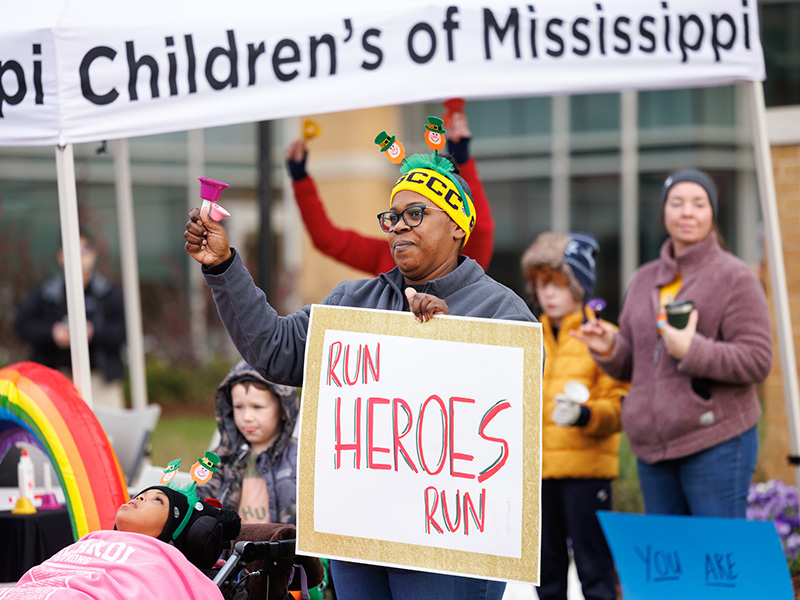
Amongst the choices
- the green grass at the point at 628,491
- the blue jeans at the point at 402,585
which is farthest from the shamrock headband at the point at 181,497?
the green grass at the point at 628,491

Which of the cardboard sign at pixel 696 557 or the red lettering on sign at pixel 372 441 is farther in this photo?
the cardboard sign at pixel 696 557

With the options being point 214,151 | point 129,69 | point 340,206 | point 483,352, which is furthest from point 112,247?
point 483,352

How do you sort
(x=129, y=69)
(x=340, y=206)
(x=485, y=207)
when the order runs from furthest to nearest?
(x=340, y=206)
(x=485, y=207)
(x=129, y=69)

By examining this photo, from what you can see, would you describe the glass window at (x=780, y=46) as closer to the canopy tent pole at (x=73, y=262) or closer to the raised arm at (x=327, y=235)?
the raised arm at (x=327, y=235)

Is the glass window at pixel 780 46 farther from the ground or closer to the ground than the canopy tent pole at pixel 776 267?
farther from the ground

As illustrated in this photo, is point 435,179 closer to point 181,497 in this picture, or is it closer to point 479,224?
point 181,497

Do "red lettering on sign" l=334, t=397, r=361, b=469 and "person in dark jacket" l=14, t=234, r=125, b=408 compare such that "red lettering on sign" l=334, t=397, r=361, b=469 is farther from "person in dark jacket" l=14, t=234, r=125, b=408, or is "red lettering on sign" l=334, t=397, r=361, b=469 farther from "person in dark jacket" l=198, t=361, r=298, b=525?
"person in dark jacket" l=14, t=234, r=125, b=408

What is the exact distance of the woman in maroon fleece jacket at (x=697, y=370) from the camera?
13.1 ft

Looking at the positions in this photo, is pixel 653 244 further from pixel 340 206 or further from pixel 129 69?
pixel 129 69

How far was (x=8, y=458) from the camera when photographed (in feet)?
15.9

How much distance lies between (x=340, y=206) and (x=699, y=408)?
12.4 metres

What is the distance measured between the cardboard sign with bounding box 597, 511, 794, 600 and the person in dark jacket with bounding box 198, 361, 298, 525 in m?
1.34

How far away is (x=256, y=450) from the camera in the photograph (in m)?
4.23

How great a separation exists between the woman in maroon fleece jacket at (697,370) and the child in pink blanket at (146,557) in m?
1.86
